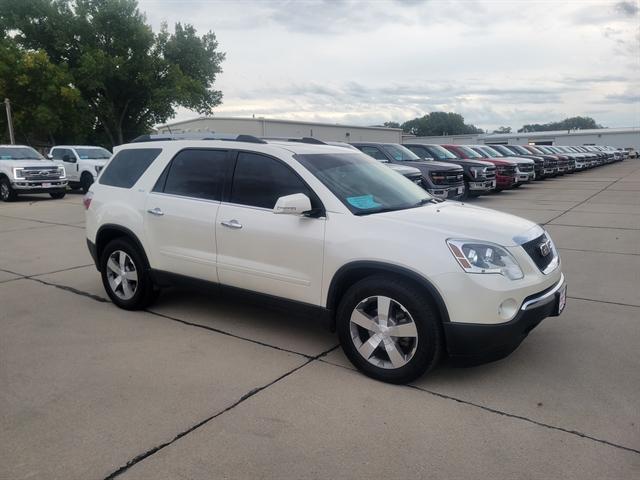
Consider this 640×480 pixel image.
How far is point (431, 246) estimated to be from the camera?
366 centimetres

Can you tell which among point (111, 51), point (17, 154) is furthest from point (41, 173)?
point (111, 51)

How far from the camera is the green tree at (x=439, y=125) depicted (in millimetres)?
138000

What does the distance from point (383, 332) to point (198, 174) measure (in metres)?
2.34

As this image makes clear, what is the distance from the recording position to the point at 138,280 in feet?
17.6

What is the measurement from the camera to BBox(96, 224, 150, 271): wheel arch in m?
5.27

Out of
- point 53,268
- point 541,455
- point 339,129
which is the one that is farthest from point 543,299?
point 339,129

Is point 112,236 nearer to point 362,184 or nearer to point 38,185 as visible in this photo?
point 362,184

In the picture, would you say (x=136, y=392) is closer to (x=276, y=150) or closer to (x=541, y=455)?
(x=276, y=150)

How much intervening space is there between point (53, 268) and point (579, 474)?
698 cm

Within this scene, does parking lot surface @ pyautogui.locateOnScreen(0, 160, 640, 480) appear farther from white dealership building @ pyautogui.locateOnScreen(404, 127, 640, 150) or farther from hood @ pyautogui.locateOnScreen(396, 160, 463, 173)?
white dealership building @ pyautogui.locateOnScreen(404, 127, 640, 150)

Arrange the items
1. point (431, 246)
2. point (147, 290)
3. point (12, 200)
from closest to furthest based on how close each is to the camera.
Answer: point (431, 246) < point (147, 290) < point (12, 200)

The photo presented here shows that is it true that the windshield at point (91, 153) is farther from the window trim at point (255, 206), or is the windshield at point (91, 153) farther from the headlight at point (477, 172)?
the window trim at point (255, 206)

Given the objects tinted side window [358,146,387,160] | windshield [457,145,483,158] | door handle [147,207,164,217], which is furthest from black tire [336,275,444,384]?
windshield [457,145,483,158]

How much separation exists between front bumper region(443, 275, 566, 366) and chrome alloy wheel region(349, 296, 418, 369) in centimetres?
27
